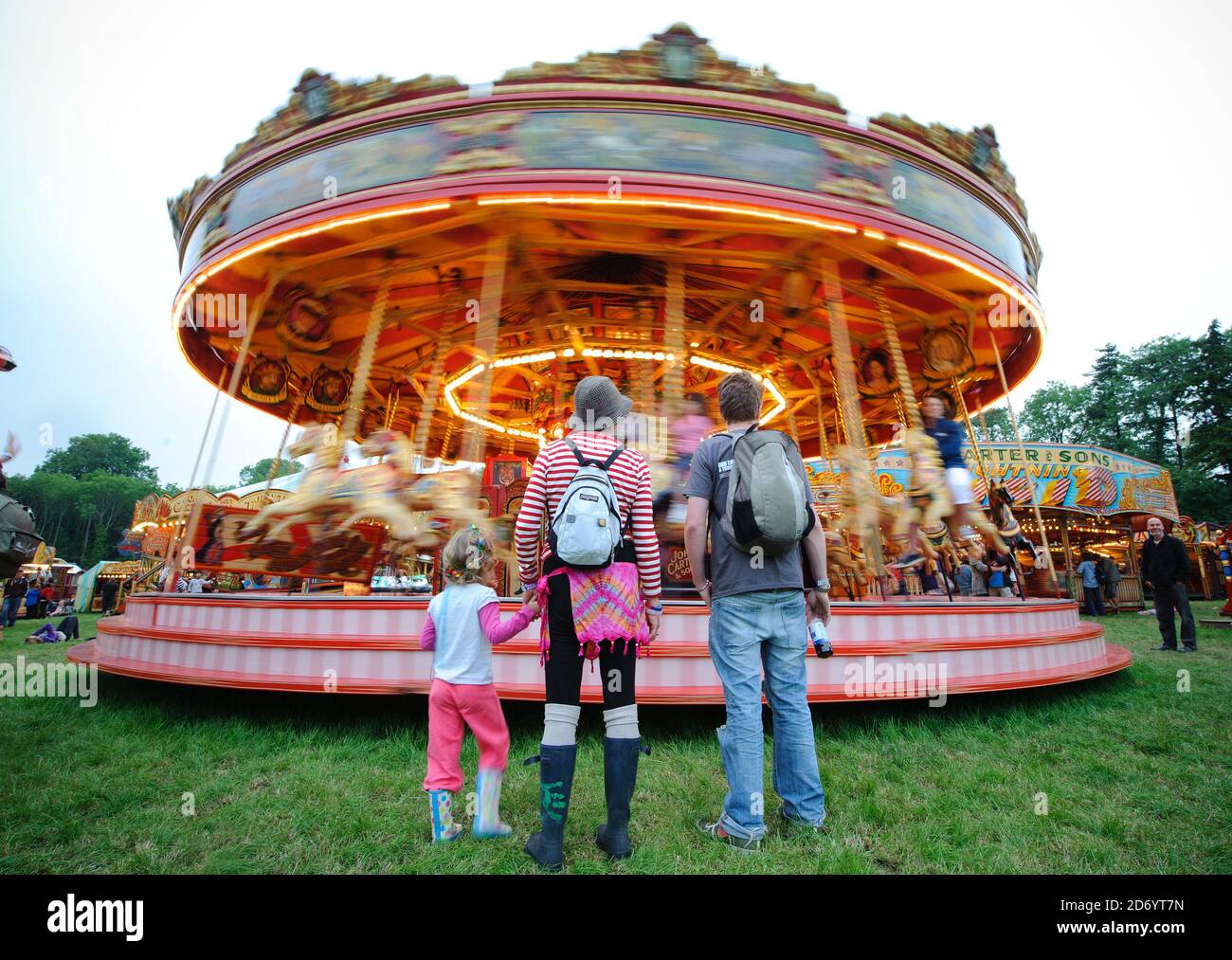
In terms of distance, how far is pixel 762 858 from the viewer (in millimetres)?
2117

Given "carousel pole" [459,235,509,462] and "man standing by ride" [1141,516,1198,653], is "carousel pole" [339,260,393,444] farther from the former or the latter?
"man standing by ride" [1141,516,1198,653]

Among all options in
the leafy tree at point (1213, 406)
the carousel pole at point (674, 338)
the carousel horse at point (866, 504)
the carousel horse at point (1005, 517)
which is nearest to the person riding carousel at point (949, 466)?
the carousel horse at point (866, 504)

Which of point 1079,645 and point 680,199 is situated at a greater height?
point 680,199

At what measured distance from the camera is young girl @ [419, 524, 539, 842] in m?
2.34

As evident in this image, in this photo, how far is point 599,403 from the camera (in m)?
2.43

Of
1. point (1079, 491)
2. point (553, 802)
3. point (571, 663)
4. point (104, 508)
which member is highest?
point (104, 508)

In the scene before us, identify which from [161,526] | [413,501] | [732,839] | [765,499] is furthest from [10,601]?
[765,499]

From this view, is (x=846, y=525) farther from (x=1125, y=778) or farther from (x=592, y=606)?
(x=592, y=606)

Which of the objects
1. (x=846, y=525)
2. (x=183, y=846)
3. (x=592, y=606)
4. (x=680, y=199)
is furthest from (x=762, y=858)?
(x=846, y=525)

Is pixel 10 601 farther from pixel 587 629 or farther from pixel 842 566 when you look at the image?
pixel 587 629

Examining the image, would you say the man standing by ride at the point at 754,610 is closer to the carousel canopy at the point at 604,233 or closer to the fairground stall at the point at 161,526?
the carousel canopy at the point at 604,233

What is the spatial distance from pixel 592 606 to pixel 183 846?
5.97ft

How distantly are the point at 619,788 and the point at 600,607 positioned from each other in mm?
639
